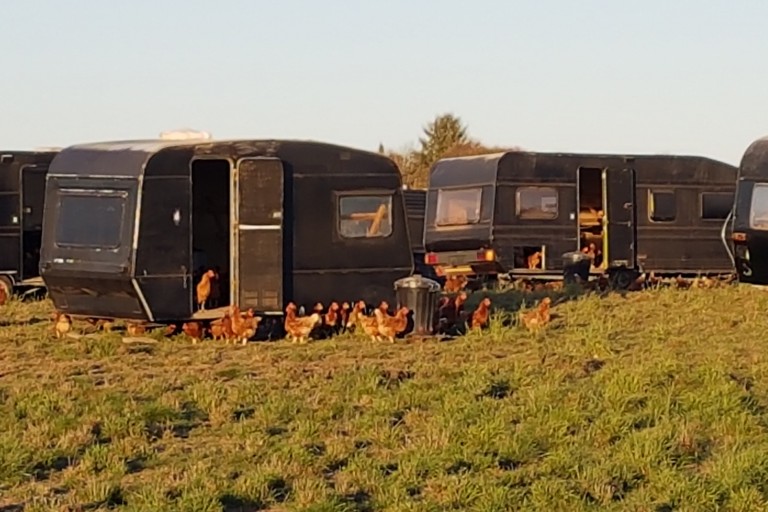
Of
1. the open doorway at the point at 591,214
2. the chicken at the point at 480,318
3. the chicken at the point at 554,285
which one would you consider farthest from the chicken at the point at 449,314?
the open doorway at the point at 591,214

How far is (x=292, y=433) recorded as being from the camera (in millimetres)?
9594

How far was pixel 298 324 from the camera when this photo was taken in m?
15.0

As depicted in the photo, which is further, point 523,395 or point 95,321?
point 95,321

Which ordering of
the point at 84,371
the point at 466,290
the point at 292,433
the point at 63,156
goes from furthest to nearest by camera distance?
the point at 466,290 < the point at 63,156 < the point at 84,371 < the point at 292,433

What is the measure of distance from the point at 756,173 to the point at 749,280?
5.20 ft

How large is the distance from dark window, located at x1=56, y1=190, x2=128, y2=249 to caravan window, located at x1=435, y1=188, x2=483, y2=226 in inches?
372

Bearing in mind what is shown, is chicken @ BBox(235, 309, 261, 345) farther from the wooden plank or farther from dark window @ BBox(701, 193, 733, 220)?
dark window @ BBox(701, 193, 733, 220)

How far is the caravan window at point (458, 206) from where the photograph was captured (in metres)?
23.4

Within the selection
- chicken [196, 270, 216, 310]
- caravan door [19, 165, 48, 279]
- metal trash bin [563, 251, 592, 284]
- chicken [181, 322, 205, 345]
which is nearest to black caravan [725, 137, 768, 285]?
metal trash bin [563, 251, 592, 284]

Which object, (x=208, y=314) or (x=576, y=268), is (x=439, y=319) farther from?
(x=576, y=268)

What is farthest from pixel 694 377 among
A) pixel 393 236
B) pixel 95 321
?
pixel 95 321

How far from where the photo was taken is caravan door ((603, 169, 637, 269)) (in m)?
23.5

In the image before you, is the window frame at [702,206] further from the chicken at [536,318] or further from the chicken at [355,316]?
the chicken at [355,316]

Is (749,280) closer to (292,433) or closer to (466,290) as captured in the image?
(466,290)
